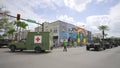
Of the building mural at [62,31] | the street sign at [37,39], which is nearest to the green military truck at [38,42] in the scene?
the street sign at [37,39]

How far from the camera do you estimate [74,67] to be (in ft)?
28.3

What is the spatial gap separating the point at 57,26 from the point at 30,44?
93.2ft

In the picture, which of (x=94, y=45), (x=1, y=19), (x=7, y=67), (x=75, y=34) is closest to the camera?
(x=7, y=67)

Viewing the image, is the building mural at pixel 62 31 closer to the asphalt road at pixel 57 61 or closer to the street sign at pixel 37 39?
the street sign at pixel 37 39

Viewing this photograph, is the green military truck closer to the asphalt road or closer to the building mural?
the asphalt road

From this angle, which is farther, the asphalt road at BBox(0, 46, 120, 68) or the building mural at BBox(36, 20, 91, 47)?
the building mural at BBox(36, 20, 91, 47)

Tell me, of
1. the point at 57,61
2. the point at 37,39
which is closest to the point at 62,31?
the point at 37,39

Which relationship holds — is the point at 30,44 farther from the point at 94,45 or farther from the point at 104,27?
the point at 104,27

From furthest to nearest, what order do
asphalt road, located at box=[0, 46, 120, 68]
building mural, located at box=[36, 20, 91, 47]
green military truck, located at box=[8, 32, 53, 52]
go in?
building mural, located at box=[36, 20, 91, 47] < green military truck, located at box=[8, 32, 53, 52] < asphalt road, located at box=[0, 46, 120, 68]

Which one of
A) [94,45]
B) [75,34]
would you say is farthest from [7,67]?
[75,34]

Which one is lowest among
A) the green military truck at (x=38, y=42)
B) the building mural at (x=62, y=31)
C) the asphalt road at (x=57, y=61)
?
the asphalt road at (x=57, y=61)

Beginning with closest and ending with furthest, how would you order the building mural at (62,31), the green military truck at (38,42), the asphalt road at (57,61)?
1. the asphalt road at (57,61)
2. the green military truck at (38,42)
3. the building mural at (62,31)

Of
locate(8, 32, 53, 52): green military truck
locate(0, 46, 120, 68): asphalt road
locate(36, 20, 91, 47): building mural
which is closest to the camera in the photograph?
locate(0, 46, 120, 68): asphalt road

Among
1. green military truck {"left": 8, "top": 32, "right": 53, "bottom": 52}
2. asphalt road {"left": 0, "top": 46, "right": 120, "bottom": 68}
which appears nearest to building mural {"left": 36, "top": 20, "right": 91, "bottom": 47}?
green military truck {"left": 8, "top": 32, "right": 53, "bottom": 52}
